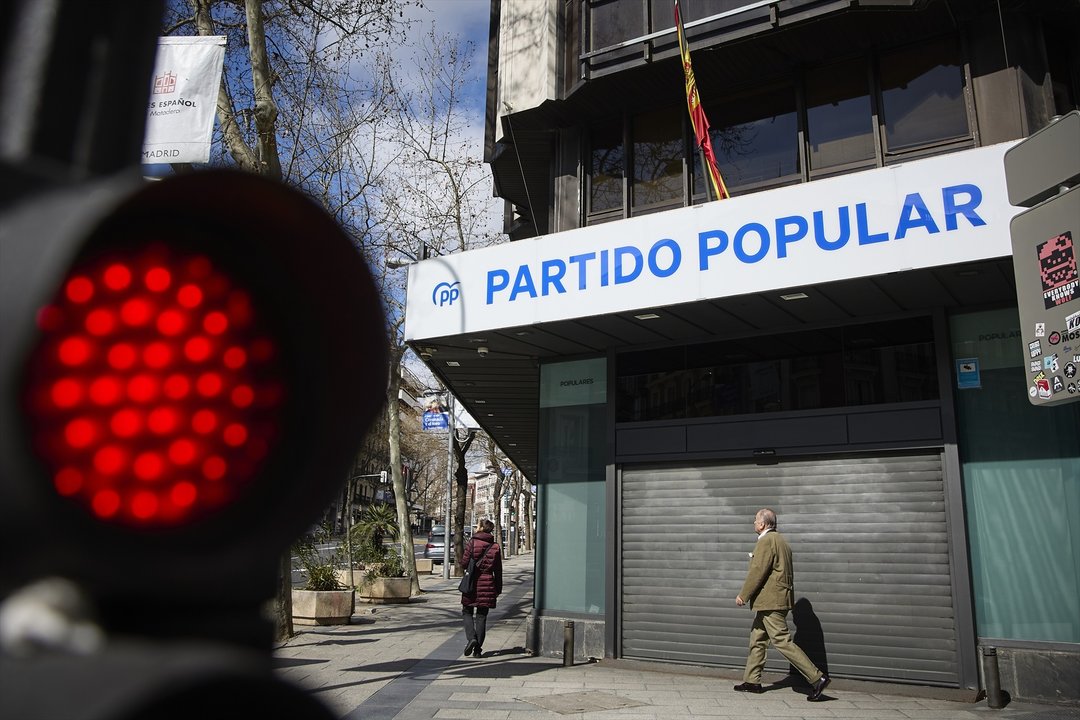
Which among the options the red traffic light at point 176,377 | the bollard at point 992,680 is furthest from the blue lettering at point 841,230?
the red traffic light at point 176,377

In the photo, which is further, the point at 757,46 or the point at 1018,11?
the point at 757,46

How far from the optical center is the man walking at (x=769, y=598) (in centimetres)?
835

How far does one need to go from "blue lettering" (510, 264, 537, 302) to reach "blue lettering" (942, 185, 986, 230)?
4.60m

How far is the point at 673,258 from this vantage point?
8.92 m

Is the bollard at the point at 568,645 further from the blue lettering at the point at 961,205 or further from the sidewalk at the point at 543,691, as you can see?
the blue lettering at the point at 961,205

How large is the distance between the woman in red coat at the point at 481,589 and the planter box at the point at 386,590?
8.73 metres

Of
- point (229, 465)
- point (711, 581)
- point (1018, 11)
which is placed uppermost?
point (1018, 11)

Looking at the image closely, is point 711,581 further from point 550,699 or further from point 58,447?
point 58,447

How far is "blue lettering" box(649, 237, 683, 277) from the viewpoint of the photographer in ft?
29.2

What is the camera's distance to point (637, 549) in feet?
34.8

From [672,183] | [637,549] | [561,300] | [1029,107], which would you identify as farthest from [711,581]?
[1029,107]

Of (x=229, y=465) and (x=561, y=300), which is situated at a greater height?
(x=561, y=300)

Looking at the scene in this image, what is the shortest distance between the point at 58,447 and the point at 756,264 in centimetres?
829

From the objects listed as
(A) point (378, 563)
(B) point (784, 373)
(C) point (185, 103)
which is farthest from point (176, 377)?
(A) point (378, 563)
